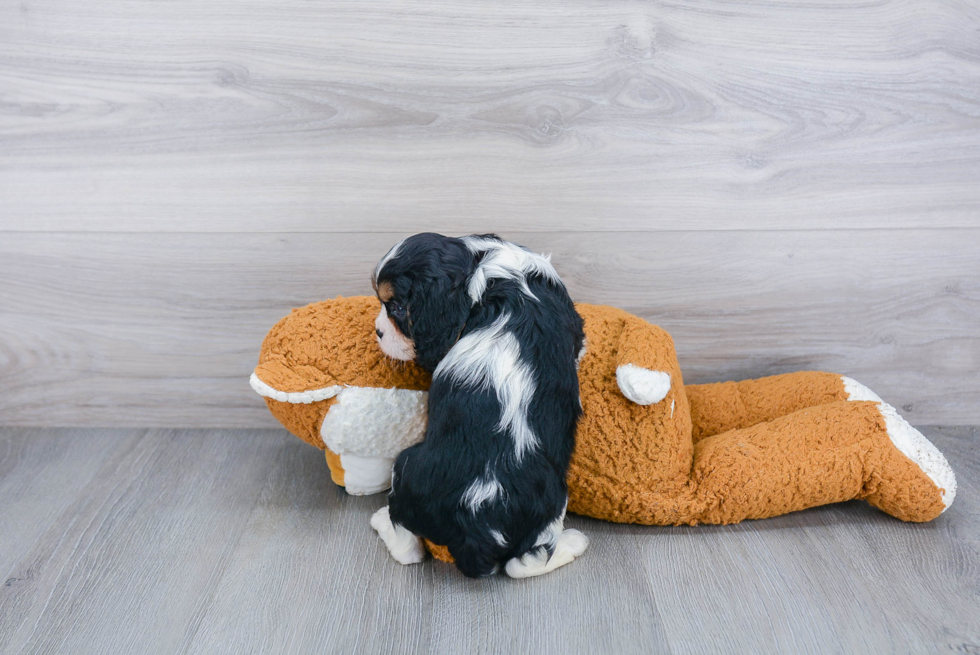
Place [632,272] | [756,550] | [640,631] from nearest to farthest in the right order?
[640,631] < [756,550] < [632,272]

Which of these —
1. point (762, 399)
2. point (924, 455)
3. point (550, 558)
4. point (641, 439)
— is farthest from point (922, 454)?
point (550, 558)

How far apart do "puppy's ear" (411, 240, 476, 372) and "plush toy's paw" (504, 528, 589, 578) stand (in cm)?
35

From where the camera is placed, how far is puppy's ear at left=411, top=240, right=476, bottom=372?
1011 mm

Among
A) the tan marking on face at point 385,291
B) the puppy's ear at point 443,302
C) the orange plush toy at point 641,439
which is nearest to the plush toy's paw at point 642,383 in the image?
the orange plush toy at point 641,439

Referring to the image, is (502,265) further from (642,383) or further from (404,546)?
(404,546)

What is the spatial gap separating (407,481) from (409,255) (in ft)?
1.10

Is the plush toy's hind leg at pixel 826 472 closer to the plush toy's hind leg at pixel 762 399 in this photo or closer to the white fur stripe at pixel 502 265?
the plush toy's hind leg at pixel 762 399

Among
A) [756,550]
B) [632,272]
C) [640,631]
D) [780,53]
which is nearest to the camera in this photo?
[640,631]

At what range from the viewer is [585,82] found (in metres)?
1.37

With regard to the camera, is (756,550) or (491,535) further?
(756,550)

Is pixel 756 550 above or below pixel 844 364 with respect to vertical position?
below

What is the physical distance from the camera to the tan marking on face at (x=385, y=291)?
3.39 ft

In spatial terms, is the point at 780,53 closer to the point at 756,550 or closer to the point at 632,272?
the point at 632,272

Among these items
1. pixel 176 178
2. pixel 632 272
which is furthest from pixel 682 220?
pixel 176 178
